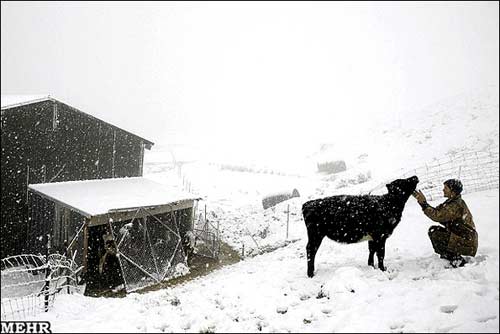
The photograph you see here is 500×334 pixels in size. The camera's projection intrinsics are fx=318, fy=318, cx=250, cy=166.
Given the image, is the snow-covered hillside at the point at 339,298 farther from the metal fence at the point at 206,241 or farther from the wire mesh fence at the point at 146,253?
the metal fence at the point at 206,241

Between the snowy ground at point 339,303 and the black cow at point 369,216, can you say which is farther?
the black cow at point 369,216

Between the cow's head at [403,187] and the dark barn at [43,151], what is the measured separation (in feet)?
46.1

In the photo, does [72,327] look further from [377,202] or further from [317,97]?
[317,97]

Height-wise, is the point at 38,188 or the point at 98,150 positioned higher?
the point at 98,150

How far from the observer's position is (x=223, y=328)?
5648 millimetres

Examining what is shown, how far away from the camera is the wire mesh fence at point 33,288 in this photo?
7277 mm

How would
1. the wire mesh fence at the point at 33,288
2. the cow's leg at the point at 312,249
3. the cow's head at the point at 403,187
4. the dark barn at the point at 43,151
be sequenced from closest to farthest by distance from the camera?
the wire mesh fence at the point at 33,288
the cow's head at the point at 403,187
the cow's leg at the point at 312,249
the dark barn at the point at 43,151

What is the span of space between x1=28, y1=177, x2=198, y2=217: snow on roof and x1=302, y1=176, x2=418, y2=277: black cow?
8233 millimetres

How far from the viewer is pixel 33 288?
10.4 meters

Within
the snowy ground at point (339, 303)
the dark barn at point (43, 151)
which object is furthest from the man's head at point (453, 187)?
the dark barn at point (43, 151)

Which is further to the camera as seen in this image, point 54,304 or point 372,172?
point 372,172

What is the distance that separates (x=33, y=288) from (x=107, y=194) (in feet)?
15.2

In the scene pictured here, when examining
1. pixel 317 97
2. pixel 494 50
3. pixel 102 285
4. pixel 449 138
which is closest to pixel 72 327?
pixel 102 285

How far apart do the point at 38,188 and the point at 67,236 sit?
239cm
